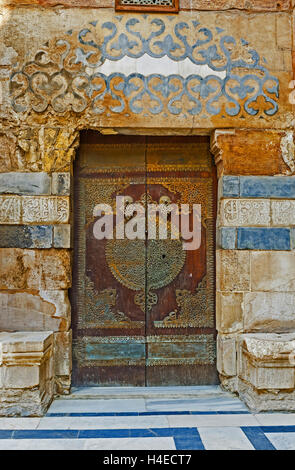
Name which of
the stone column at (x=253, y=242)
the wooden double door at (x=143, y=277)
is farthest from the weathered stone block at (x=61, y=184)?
the stone column at (x=253, y=242)

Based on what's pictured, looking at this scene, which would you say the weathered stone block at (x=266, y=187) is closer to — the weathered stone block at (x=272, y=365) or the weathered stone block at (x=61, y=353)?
the weathered stone block at (x=272, y=365)

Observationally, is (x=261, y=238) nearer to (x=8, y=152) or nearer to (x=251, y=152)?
(x=251, y=152)

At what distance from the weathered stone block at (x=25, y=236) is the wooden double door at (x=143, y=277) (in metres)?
0.34

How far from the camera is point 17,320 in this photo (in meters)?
3.80

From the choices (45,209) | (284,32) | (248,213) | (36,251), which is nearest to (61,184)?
(45,209)

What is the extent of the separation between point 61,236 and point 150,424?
5.51ft

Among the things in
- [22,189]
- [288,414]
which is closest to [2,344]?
[22,189]

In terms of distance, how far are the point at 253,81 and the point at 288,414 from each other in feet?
9.17

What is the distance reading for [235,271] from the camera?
389 cm

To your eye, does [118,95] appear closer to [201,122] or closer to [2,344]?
[201,122]

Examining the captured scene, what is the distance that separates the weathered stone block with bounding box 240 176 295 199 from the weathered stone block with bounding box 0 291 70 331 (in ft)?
6.06

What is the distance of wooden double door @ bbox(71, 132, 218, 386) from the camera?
4.07 meters
